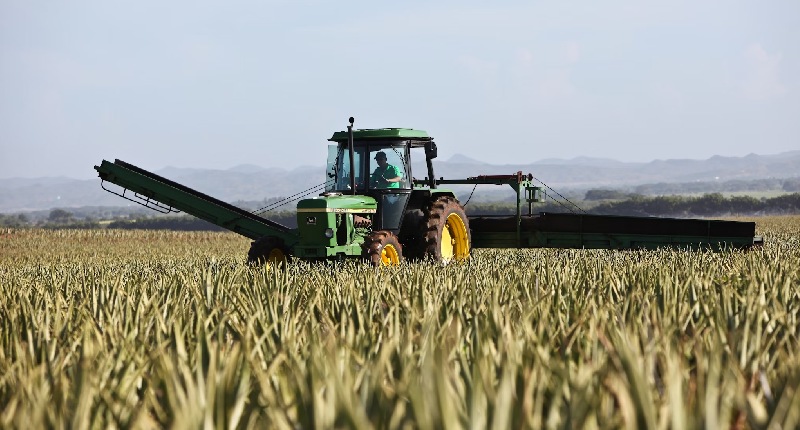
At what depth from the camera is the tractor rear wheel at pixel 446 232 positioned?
11688 mm

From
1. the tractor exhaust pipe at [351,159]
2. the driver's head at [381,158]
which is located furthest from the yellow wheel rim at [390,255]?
the driver's head at [381,158]

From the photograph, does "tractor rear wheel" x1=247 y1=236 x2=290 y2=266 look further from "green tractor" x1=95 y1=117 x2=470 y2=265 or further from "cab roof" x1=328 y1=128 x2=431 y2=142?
"cab roof" x1=328 y1=128 x2=431 y2=142

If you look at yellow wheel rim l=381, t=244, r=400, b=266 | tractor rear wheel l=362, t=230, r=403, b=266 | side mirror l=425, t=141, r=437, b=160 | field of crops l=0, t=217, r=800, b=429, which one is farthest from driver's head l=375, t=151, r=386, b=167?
field of crops l=0, t=217, r=800, b=429

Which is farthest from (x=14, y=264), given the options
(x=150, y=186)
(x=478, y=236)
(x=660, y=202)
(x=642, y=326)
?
(x=660, y=202)

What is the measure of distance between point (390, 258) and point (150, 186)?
140 inches

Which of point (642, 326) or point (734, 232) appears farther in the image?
point (734, 232)

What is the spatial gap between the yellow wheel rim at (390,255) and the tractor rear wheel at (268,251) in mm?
1260

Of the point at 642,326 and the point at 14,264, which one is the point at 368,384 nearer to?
the point at 642,326

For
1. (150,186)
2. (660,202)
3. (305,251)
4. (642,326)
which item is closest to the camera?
(642,326)

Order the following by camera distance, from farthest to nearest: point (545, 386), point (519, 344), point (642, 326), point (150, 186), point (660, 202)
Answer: point (660, 202) < point (150, 186) < point (642, 326) < point (519, 344) < point (545, 386)

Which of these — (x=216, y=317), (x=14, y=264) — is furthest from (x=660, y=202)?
(x=216, y=317)

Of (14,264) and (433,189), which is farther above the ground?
(433,189)

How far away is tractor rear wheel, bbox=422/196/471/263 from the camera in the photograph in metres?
11.7

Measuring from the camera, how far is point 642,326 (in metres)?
3.77
